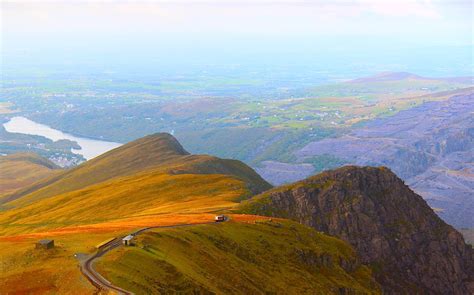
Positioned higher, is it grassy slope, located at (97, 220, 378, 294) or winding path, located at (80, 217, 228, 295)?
winding path, located at (80, 217, 228, 295)

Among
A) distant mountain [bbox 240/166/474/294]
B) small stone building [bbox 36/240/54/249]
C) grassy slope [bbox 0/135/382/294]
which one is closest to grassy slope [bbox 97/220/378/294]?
grassy slope [bbox 0/135/382/294]

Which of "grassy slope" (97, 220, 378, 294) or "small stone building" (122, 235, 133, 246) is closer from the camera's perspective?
"grassy slope" (97, 220, 378, 294)

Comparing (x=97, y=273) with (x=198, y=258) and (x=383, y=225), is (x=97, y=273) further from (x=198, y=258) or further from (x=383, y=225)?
(x=383, y=225)

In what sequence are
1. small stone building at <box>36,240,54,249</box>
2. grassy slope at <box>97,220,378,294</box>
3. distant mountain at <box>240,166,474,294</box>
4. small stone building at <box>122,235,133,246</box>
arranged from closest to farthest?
grassy slope at <box>97,220,378,294</box>, small stone building at <box>36,240,54,249</box>, small stone building at <box>122,235,133,246</box>, distant mountain at <box>240,166,474,294</box>

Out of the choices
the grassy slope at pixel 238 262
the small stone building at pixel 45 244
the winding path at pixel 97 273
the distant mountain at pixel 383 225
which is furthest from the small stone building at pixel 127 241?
the distant mountain at pixel 383 225

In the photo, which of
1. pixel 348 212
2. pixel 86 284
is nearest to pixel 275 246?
pixel 348 212

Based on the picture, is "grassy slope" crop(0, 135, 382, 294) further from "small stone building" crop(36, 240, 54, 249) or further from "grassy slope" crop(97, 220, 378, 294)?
"small stone building" crop(36, 240, 54, 249)

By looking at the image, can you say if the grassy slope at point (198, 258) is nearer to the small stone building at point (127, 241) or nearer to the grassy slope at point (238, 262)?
the grassy slope at point (238, 262)
